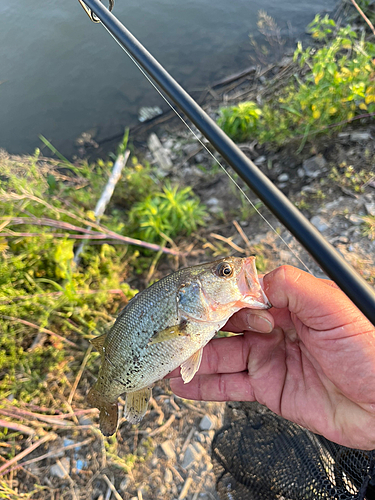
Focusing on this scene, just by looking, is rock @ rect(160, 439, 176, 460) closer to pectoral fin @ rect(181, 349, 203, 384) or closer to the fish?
the fish

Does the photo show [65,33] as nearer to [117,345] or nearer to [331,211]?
[331,211]

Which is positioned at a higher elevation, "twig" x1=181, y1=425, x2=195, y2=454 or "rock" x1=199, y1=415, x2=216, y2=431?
"rock" x1=199, y1=415, x2=216, y2=431

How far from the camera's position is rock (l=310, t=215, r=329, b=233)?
389cm

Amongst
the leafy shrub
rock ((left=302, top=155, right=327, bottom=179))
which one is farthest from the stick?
the leafy shrub

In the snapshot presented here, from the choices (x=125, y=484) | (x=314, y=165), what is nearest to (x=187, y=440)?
(x=125, y=484)

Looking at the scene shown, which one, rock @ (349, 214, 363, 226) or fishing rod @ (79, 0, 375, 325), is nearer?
fishing rod @ (79, 0, 375, 325)

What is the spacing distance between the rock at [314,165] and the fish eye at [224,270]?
3.19 metres

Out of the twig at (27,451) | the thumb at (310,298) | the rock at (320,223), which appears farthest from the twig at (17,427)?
the rock at (320,223)

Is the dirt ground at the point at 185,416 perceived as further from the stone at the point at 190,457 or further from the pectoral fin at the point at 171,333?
the pectoral fin at the point at 171,333

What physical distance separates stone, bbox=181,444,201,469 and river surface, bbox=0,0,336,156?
6.84 m

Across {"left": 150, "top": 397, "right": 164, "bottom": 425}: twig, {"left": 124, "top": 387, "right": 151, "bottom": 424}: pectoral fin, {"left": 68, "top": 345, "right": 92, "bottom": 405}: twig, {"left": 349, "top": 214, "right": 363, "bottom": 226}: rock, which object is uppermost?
{"left": 349, "top": 214, "right": 363, "bottom": 226}: rock

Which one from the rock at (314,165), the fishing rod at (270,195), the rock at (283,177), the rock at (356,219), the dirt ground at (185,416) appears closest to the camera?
the fishing rod at (270,195)

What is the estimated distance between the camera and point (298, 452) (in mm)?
2496

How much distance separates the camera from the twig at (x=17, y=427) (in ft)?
9.84
